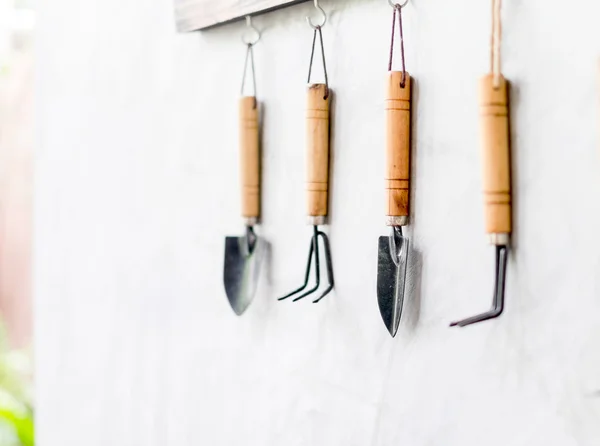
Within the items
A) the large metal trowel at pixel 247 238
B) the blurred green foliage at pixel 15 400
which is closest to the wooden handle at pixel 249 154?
the large metal trowel at pixel 247 238

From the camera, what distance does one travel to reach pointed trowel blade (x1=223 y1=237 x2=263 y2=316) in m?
0.88

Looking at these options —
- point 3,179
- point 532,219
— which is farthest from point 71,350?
point 3,179

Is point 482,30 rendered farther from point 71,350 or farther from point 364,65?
point 71,350

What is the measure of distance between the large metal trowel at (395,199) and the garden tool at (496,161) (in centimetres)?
9

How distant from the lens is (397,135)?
688 millimetres

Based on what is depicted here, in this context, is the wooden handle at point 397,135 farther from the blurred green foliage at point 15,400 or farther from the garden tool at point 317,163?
the blurred green foliage at point 15,400

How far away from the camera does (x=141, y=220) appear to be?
1070 mm

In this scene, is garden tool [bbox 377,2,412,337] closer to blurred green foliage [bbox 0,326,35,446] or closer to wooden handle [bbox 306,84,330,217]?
wooden handle [bbox 306,84,330,217]

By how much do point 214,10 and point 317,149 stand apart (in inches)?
9.1

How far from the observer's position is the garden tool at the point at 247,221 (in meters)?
0.87

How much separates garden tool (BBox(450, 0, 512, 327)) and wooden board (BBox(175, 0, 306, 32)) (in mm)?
261

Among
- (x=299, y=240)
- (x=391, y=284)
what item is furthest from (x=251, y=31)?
(x=391, y=284)

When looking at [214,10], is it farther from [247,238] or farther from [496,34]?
[496,34]

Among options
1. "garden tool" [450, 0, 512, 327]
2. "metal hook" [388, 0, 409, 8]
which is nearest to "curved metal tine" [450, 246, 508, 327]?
"garden tool" [450, 0, 512, 327]
